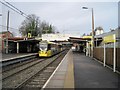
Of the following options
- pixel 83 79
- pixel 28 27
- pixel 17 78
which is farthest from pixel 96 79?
pixel 28 27

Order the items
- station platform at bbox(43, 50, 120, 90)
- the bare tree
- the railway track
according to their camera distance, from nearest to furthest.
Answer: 1. station platform at bbox(43, 50, 120, 90)
2. the railway track
3. the bare tree

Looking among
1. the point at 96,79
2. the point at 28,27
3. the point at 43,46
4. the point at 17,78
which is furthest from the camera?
the point at 28,27

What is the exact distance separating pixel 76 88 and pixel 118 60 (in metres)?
7.47

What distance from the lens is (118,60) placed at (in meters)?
17.3

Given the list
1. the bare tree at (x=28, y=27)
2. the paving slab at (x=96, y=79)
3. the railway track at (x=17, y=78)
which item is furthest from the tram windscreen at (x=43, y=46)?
the bare tree at (x=28, y=27)

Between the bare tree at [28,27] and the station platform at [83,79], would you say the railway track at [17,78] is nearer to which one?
the station platform at [83,79]

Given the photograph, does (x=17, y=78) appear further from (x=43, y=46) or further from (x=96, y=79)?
(x=43, y=46)

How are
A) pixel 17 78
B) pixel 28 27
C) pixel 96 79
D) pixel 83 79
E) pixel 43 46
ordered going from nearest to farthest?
pixel 83 79 < pixel 96 79 < pixel 17 78 < pixel 43 46 < pixel 28 27

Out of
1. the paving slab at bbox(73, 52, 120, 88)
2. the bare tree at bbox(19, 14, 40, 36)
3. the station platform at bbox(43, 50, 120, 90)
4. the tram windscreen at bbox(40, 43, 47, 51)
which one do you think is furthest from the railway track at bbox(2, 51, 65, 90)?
the bare tree at bbox(19, 14, 40, 36)

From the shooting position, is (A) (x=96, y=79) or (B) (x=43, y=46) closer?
(A) (x=96, y=79)

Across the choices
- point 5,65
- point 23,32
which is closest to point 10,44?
point 23,32

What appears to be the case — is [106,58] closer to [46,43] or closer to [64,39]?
[46,43]

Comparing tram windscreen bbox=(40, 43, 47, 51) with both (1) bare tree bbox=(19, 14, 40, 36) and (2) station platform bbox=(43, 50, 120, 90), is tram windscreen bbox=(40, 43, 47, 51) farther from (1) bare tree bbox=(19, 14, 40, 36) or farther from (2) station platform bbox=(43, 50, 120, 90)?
(1) bare tree bbox=(19, 14, 40, 36)

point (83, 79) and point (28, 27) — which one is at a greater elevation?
point (28, 27)
